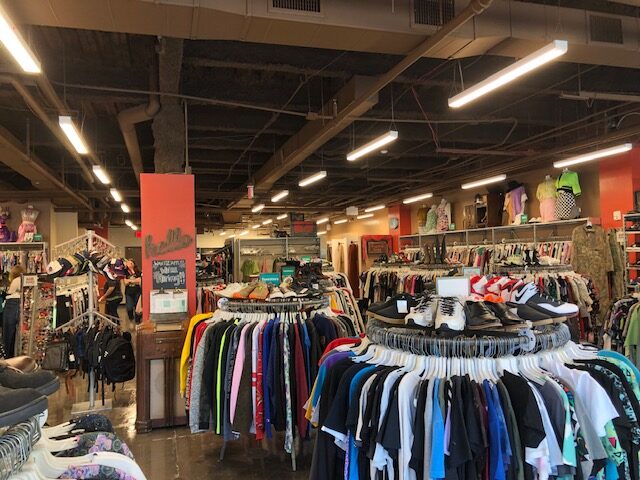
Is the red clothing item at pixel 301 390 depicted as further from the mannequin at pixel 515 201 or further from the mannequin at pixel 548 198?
the mannequin at pixel 515 201

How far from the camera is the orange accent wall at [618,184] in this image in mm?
8594

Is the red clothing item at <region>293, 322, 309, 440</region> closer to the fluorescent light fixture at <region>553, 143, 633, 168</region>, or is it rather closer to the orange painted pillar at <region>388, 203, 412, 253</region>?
the fluorescent light fixture at <region>553, 143, 633, 168</region>

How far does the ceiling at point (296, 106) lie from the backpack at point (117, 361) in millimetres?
3011

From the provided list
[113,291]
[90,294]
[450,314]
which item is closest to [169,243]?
[90,294]

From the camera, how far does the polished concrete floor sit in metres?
3.95

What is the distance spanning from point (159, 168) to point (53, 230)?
28.0 feet

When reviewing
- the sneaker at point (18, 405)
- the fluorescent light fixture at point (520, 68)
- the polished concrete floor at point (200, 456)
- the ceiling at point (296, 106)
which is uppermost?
the ceiling at point (296, 106)

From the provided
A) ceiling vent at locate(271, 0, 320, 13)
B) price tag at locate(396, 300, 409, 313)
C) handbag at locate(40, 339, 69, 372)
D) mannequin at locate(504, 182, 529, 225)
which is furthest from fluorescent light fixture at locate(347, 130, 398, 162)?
mannequin at locate(504, 182, 529, 225)

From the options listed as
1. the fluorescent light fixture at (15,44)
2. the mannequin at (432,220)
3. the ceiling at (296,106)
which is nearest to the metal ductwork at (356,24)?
the fluorescent light fixture at (15,44)

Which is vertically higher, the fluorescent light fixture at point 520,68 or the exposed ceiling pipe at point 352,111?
the exposed ceiling pipe at point 352,111

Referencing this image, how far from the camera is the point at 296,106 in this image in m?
7.69

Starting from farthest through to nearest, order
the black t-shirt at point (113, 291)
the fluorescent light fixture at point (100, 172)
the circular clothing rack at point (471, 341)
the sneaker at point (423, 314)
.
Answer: the black t-shirt at point (113, 291)
the fluorescent light fixture at point (100, 172)
the sneaker at point (423, 314)
the circular clothing rack at point (471, 341)

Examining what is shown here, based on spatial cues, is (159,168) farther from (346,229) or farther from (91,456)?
(346,229)

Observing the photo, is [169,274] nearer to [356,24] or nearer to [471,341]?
[356,24]
